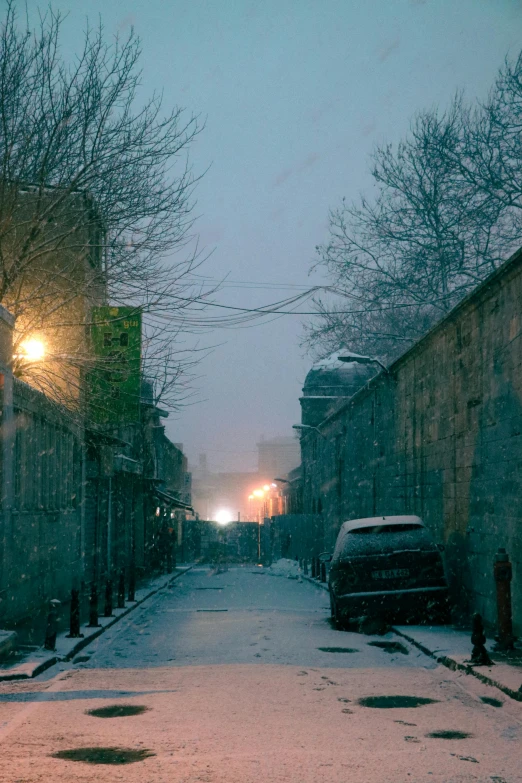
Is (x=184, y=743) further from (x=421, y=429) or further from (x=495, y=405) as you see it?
(x=421, y=429)

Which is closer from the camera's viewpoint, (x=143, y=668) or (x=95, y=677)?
(x=95, y=677)

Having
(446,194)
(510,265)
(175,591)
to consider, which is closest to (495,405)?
(510,265)

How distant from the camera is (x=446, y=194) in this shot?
31.1m

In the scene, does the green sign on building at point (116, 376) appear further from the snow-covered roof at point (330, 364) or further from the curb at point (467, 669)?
the snow-covered roof at point (330, 364)

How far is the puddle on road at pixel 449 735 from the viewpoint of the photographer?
22.6ft

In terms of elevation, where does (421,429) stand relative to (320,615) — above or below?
above

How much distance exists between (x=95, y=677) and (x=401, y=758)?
4904mm

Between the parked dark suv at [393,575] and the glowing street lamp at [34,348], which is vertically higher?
the glowing street lamp at [34,348]

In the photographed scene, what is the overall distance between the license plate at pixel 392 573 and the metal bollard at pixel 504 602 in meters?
2.91

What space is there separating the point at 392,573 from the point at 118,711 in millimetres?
6902

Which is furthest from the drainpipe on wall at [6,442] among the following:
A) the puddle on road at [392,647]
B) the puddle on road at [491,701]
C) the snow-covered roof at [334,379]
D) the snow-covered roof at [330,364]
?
the snow-covered roof at [334,379]

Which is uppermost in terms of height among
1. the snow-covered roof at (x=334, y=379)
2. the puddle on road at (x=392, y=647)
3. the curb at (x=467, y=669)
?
the snow-covered roof at (x=334, y=379)

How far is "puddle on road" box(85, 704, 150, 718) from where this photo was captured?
8016mm

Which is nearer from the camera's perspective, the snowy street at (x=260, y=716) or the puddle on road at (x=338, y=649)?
the snowy street at (x=260, y=716)
